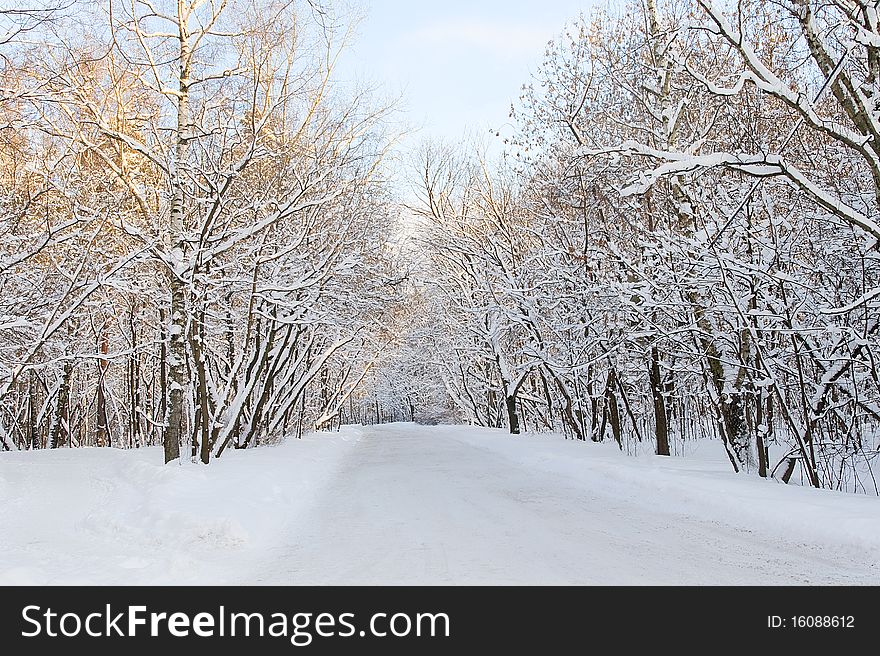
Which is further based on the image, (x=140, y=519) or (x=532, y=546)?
(x=140, y=519)

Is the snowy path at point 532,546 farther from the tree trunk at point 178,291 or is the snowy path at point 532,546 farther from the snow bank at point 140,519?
the tree trunk at point 178,291

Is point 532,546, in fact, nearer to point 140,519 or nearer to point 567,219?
point 140,519

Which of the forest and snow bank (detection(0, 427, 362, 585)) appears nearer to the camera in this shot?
snow bank (detection(0, 427, 362, 585))

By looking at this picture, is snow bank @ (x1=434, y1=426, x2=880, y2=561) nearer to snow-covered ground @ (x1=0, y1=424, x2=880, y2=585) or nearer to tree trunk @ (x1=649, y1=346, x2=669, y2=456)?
snow-covered ground @ (x1=0, y1=424, x2=880, y2=585)

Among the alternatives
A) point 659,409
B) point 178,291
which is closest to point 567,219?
point 659,409

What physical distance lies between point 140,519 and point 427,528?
3.38 meters

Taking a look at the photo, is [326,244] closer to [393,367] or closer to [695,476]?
[695,476]

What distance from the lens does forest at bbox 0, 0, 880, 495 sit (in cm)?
982

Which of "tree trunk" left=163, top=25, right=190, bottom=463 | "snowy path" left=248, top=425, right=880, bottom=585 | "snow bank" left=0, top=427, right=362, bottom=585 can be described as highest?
"tree trunk" left=163, top=25, right=190, bottom=463

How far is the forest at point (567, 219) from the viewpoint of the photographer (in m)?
9.82

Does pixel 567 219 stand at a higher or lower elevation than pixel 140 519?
higher

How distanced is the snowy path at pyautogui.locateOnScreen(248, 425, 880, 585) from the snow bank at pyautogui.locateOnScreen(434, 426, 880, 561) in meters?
0.16

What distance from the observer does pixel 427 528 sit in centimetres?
798

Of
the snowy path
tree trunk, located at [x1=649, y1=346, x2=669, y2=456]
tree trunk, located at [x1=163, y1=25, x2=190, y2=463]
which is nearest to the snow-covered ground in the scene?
the snowy path
